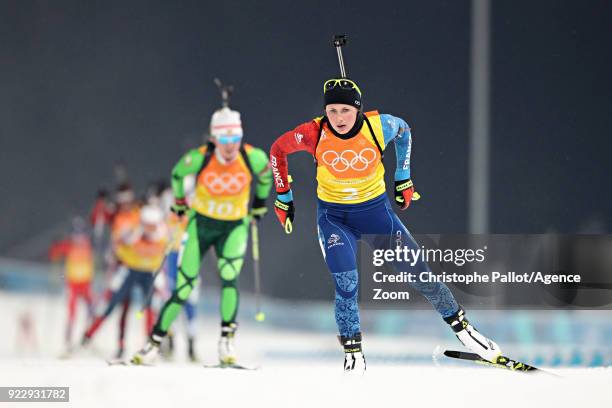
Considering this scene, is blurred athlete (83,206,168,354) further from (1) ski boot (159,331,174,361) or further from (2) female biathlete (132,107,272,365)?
(2) female biathlete (132,107,272,365)

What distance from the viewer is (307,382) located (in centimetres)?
544

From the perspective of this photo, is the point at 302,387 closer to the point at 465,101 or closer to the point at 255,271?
the point at 255,271


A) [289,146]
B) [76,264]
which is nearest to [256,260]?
[289,146]

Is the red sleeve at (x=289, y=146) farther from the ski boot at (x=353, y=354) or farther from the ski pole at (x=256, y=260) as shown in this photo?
the ski pole at (x=256, y=260)

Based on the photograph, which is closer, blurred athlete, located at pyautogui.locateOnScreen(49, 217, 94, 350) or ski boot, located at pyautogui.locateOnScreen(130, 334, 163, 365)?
ski boot, located at pyautogui.locateOnScreen(130, 334, 163, 365)

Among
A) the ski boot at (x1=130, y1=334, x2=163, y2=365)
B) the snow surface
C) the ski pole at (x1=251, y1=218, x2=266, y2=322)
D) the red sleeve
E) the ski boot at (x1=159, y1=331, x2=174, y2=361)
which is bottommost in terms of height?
the snow surface

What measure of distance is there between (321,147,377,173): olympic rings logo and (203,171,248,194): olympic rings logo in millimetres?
1175

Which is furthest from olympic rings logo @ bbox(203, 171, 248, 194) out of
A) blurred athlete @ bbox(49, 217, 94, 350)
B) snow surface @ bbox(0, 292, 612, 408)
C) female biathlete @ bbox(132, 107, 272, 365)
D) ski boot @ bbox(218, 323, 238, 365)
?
blurred athlete @ bbox(49, 217, 94, 350)

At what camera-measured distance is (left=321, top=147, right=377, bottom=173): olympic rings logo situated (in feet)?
15.7

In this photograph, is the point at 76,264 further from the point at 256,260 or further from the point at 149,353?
the point at 256,260

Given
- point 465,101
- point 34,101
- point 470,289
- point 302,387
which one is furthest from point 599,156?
point 34,101

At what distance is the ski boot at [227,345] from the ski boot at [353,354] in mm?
1067

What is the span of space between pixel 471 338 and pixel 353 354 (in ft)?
2.07

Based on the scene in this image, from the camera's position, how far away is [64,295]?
780 cm
